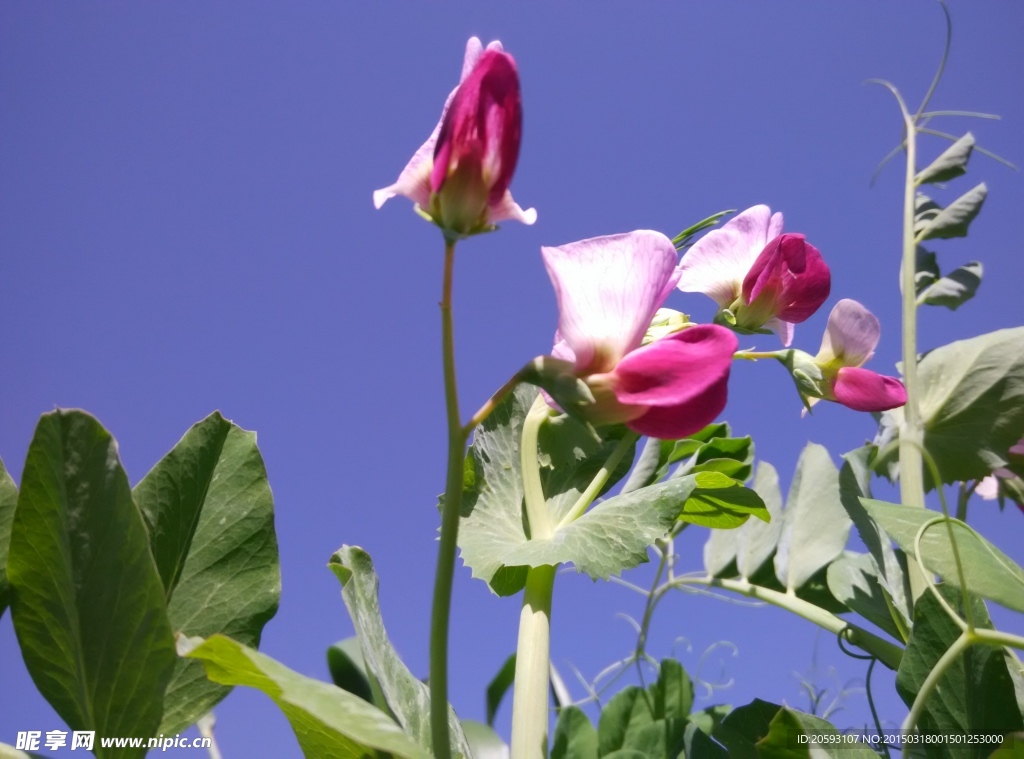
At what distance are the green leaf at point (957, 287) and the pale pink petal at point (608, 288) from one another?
802 mm

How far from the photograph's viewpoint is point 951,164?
1.02 meters

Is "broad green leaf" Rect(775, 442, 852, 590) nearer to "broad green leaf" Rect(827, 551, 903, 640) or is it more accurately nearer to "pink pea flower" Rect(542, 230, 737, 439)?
"broad green leaf" Rect(827, 551, 903, 640)

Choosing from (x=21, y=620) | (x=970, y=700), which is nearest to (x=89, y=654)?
(x=21, y=620)

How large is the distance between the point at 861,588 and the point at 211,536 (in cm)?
58

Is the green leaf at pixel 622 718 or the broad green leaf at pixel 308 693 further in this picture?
the green leaf at pixel 622 718

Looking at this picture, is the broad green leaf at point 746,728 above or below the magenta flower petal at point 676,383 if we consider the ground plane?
below

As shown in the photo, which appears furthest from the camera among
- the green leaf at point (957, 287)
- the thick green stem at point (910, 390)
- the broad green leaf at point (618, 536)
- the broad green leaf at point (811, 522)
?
the green leaf at point (957, 287)

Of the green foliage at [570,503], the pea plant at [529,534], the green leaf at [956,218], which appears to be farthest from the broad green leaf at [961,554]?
the green leaf at [956,218]

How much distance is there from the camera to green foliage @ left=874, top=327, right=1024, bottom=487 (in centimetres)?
77

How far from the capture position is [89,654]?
39cm

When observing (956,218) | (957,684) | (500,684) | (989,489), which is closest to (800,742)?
(957,684)

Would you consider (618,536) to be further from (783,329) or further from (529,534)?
(783,329)

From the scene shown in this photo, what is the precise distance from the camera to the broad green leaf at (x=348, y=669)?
0.74 m

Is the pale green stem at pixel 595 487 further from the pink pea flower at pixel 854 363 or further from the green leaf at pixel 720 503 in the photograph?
the pink pea flower at pixel 854 363
